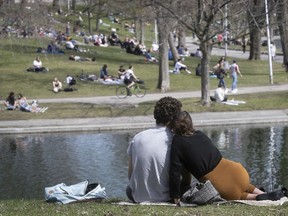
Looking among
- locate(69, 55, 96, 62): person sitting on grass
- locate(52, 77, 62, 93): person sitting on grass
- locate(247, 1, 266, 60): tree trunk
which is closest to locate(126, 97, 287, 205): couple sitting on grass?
locate(247, 1, 266, 60): tree trunk

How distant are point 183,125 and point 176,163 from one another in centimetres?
50

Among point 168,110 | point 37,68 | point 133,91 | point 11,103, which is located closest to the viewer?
point 168,110

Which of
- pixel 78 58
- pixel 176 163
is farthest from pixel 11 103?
pixel 176 163

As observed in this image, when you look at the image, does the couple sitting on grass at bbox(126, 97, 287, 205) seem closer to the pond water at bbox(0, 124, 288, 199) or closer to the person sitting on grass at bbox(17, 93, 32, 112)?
the pond water at bbox(0, 124, 288, 199)

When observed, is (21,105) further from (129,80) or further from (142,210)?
(142,210)

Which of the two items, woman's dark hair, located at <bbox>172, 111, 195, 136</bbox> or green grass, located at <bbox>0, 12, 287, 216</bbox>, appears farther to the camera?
woman's dark hair, located at <bbox>172, 111, 195, 136</bbox>

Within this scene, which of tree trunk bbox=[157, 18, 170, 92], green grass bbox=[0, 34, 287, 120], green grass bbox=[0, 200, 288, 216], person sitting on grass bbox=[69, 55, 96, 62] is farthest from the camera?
person sitting on grass bbox=[69, 55, 96, 62]

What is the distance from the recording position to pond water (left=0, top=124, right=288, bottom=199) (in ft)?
49.7

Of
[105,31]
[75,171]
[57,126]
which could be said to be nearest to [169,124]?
[75,171]

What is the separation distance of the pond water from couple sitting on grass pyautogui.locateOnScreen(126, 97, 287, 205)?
4852 millimetres

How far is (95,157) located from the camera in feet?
61.4

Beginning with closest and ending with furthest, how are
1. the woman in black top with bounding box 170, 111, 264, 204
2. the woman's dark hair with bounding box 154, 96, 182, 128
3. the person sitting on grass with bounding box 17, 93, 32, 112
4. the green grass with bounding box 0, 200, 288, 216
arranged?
the green grass with bounding box 0, 200, 288, 216 < the woman in black top with bounding box 170, 111, 264, 204 < the woman's dark hair with bounding box 154, 96, 182, 128 < the person sitting on grass with bounding box 17, 93, 32, 112

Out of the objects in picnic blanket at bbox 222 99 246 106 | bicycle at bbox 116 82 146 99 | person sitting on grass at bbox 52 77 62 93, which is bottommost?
picnic blanket at bbox 222 99 246 106

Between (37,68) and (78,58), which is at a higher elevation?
(78,58)
